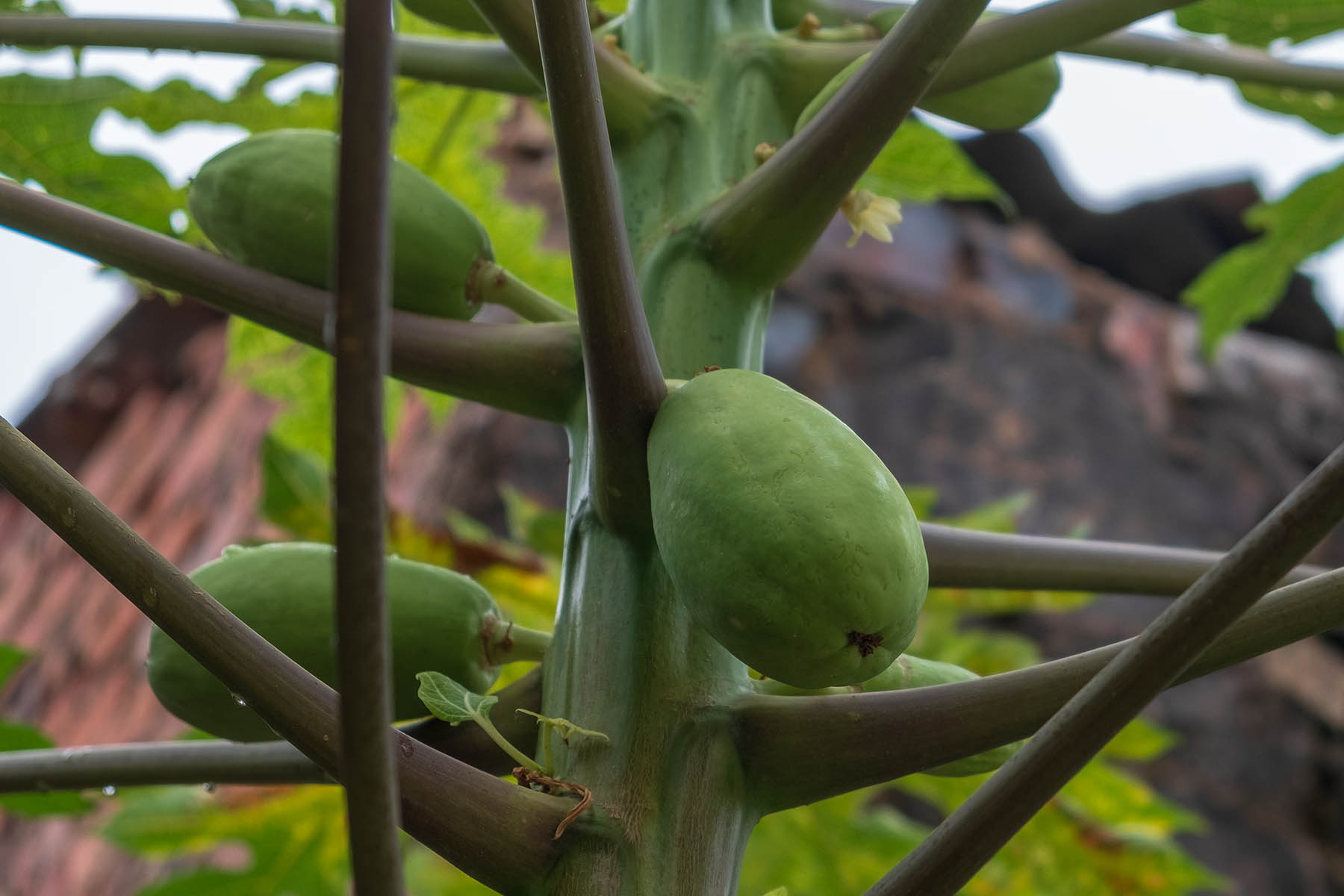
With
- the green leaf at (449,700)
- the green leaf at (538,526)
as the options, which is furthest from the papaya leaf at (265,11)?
the green leaf at (449,700)

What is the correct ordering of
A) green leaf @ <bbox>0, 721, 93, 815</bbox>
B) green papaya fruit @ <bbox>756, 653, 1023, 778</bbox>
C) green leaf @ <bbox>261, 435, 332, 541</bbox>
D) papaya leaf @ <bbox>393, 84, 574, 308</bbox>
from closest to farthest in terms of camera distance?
green papaya fruit @ <bbox>756, 653, 1023, 778</bbox>
green leaf @ <bbox>0, 721, 93, 815</bbox>
green leaf @ <bbox>261, 435, 332, 541</bbox>
papaya leaf @ <bbox>393, 84, 574, 308</bbox>

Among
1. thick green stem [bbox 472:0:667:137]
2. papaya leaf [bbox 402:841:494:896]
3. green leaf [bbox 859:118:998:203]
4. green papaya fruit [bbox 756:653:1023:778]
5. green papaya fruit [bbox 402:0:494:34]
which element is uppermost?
green papaya fruit [bbox 402:0:494:34]

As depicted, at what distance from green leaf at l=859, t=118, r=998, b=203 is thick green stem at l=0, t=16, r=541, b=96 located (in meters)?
0.63

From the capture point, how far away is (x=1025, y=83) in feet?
3.93

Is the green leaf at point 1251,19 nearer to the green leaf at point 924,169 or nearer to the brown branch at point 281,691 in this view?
the green leaf at point 924,169

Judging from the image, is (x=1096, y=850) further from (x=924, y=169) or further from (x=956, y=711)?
(x=956, y=711)

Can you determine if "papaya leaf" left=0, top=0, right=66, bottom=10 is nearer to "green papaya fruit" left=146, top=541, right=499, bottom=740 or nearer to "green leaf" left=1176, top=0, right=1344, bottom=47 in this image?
"green papaya fruit" left=146, top=541, right=499, bottom=740

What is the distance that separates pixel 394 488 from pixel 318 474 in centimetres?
286

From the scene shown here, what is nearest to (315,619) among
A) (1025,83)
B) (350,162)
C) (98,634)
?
(350,162)

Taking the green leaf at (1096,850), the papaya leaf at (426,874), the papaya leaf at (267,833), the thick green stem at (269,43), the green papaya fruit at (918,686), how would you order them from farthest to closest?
1. the papaya leaf at (426,874)
2. the green leaf at (1096,850)
3. the papaya leaf at (267,833)
4. the thick green stem at (269,43)
5. the green papaya fruit at (918,686)

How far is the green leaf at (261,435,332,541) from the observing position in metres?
1.84

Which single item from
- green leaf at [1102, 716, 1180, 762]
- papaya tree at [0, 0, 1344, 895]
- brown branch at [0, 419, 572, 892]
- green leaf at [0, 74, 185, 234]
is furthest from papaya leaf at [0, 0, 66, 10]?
green leaf at [1102, 716, 1180, 762]

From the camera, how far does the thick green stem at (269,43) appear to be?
1.18 meters

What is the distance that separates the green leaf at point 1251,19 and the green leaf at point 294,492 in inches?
53.7
